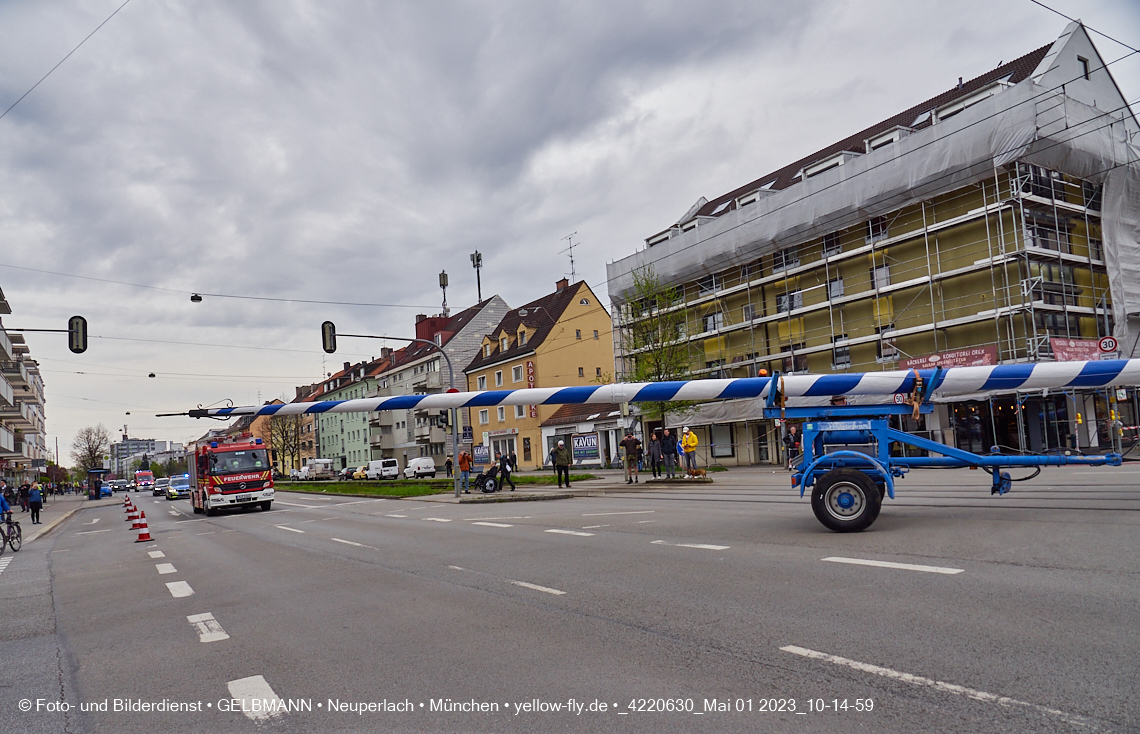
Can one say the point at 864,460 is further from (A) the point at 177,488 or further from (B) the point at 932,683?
(A) the point at 177,488

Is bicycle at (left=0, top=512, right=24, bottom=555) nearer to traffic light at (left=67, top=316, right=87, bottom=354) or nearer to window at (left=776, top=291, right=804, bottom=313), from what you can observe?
traffic light at (left=67, top=316, right=87, bottom=354)

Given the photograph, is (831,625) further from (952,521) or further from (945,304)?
(945,304)

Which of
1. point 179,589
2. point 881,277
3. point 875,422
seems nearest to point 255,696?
point 179,589

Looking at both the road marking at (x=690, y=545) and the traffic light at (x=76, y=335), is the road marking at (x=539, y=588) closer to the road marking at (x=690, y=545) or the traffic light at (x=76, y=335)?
the road marking at (x=690, y=545)

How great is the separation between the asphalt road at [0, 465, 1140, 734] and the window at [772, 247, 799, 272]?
29701mm

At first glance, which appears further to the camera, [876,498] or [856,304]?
[856,304]

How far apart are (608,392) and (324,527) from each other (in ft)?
31.4

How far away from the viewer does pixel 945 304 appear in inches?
1328

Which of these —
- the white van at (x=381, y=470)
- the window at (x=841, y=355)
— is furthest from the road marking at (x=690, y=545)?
the white van at (x=381, y=470)

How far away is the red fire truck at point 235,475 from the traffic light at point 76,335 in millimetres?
Answer: 8975

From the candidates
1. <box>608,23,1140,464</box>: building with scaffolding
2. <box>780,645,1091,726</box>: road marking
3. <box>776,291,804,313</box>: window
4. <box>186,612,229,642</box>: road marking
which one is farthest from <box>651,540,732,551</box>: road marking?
<box>776,291,804,313</box>: window

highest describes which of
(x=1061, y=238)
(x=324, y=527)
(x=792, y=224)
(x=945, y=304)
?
(x=792, y=224)

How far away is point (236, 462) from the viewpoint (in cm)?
2989

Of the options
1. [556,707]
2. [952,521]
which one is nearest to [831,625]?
[556,707]
